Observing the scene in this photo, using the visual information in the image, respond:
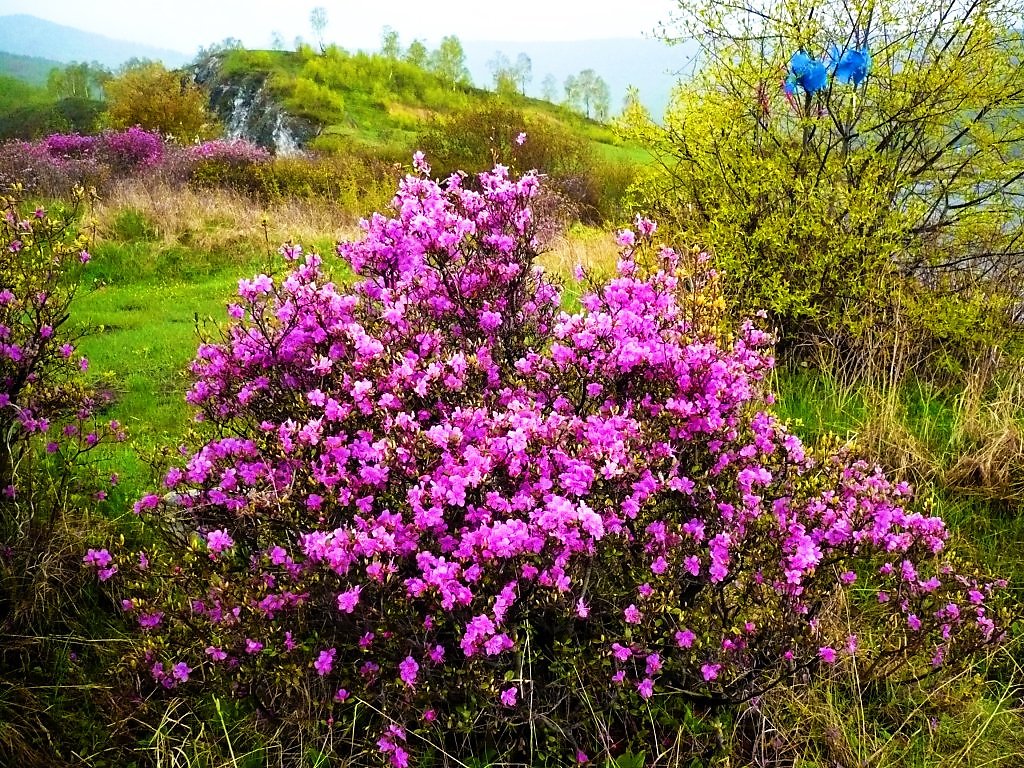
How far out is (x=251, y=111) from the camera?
145ft

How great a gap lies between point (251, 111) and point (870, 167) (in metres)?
46.2

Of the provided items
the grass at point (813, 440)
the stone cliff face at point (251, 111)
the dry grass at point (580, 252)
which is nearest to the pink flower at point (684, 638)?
the grass at point (813, 440)

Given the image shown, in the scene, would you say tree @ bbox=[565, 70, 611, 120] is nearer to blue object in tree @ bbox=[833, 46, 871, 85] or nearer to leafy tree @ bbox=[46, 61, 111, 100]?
leafy tree @ bbox=[46, 61, 111, 100]

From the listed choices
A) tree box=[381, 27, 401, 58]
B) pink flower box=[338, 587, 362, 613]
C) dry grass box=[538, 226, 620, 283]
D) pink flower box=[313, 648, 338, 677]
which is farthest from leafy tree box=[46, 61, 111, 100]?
pink flower box=[338, 587, 362, 613]

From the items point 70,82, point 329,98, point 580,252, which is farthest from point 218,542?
point 70,82

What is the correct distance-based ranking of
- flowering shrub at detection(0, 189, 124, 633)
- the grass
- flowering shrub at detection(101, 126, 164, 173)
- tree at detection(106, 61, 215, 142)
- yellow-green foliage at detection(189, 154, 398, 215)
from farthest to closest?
tree at detection(106, 61, 215, 142), flowering shrub at detection(101, 126, 164, 173), yellow-green foliage at detection(189, 154, 398, 215), flowering shrub at detection(0, 189, 124, 633), the grass

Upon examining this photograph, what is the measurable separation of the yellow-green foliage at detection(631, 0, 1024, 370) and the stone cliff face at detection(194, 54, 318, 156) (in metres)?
34.9

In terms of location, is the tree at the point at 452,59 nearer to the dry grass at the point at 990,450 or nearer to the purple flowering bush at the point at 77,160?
the purple flowering bush at the point at 77,160

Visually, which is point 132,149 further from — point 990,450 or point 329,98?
point 329,98

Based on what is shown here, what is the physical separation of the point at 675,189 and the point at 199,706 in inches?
204

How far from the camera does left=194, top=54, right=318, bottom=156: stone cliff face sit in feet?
130

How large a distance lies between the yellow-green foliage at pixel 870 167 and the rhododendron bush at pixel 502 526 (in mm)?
2605

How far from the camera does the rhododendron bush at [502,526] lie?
215 cm

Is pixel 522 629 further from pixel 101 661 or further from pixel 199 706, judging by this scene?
pixel 101 661
